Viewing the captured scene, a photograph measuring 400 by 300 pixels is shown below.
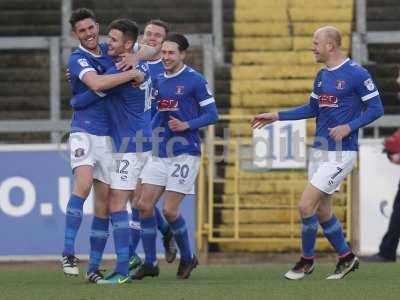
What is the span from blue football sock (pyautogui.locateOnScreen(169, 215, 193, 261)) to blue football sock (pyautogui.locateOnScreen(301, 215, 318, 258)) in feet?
3.53

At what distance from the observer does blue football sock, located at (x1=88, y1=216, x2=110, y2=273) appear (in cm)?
1149

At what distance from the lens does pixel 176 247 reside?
13.7 metres

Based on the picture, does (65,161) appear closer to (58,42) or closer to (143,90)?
(58,42)

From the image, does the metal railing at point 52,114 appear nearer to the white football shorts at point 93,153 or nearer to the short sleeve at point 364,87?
the white football shorts at point 93,153

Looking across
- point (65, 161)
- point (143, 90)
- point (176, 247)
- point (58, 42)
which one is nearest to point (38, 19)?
point (58, 42)

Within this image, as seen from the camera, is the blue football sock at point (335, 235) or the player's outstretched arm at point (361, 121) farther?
the blue football sock at point (335, 235)

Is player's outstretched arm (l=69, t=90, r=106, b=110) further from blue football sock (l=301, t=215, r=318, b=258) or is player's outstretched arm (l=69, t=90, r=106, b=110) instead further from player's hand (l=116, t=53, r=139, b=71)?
blue football sock (l=301, t=215, r=318, b=258)

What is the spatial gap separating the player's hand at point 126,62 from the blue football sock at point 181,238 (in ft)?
6.15

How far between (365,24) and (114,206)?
898cm

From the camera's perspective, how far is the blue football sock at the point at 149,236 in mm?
12523

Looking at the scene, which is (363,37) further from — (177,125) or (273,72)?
(177,125)

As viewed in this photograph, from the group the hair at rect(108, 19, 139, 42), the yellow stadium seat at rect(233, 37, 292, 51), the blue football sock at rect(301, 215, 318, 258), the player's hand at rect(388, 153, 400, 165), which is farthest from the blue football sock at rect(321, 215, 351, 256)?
the yellow stadium seat at rect(233, 37, 292, 51)

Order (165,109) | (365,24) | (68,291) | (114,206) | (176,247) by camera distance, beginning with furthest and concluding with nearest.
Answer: (365,24) → (176,247) → (165,109) → (114,206) → (68,291)

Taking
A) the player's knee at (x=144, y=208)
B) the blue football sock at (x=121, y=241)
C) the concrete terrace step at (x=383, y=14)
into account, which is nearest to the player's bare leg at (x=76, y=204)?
the blue football sock at (x=121, y=241)
